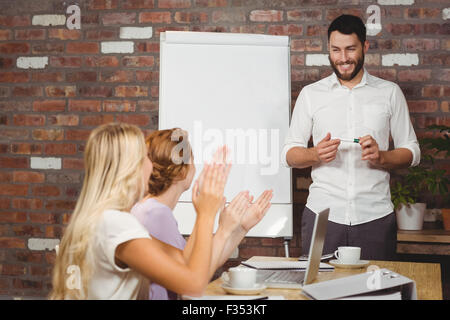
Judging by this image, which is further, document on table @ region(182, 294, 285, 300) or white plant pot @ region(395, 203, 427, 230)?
white plant pot @ region(395, 203, 427, 230)

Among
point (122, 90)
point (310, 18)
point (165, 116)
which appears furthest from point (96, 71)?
point (310, 18)

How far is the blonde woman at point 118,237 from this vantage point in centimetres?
123

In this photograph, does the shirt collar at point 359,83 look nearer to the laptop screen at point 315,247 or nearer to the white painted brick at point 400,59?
the white painted brick at point 400,59

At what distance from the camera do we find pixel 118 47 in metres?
3.25

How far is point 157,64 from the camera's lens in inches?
126

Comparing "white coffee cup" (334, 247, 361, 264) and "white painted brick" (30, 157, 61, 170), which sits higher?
"white painted brick" (30, 157, 61, 170)

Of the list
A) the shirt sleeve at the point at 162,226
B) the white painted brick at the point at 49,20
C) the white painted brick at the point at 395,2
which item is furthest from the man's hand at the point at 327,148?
the white painted brick at the point at 49,20

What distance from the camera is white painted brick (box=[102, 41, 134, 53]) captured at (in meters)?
3.24

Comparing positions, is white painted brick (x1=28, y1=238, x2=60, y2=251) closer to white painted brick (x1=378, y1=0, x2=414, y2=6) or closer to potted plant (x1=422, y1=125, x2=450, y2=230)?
potted plant (x1=422, y1=125, x2=450, y2=230)

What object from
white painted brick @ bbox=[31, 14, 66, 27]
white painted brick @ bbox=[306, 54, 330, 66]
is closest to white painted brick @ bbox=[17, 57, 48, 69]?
white painted brick @ bbox=[31, 14, 66, 27]

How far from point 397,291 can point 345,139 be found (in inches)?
49.5
